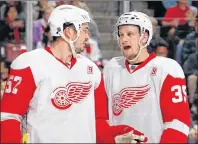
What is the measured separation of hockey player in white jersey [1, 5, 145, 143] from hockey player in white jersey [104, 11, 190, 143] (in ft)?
1.89

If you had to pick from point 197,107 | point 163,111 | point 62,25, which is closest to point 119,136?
point 163,111

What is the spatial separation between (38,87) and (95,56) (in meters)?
4.41

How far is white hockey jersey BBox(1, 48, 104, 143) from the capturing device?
5.62m

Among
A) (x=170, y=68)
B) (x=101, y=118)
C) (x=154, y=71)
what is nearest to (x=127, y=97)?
(x=154, y=71)

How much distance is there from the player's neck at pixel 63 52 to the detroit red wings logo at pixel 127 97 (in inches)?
29.5

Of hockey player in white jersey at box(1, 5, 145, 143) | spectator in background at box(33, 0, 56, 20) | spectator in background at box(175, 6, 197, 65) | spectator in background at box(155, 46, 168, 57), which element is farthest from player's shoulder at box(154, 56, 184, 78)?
spectator in background at box(33, 0, 56, 20)

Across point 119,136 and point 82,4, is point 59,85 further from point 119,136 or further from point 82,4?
point 82,4

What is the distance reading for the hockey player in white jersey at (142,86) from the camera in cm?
617

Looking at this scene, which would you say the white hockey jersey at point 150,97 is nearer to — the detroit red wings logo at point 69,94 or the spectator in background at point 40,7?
the detroit red wings logo at point 69,94

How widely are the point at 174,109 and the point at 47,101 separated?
911mm

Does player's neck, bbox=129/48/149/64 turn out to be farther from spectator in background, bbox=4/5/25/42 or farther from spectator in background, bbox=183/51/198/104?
spectator in background, bbox=4/5/25/42

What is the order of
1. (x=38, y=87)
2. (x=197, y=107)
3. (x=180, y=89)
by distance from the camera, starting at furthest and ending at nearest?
(x=197, y=107), (x=180, y=89), (x=38, y=87)

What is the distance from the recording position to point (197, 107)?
9820mm

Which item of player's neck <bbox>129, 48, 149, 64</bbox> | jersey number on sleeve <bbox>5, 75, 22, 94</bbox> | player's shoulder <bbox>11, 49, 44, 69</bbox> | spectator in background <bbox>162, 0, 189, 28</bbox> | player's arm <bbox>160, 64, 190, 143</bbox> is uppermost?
spectator in background <bbox>162, 0, 189, 28</bbox>
